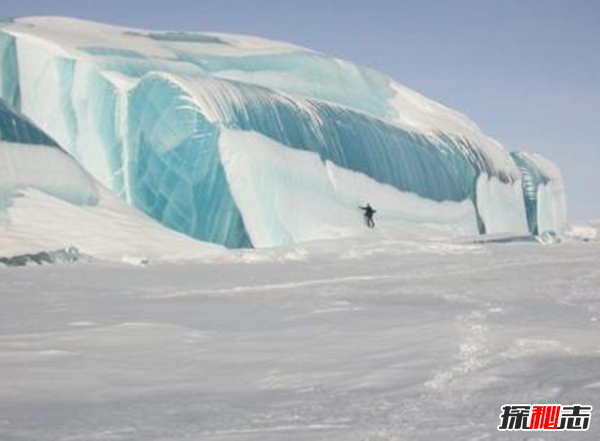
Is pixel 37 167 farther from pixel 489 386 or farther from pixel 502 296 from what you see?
pixel 489 386

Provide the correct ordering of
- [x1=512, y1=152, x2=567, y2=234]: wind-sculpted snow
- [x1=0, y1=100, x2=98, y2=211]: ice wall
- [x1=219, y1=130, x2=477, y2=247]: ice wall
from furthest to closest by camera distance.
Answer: [x1=512, y1=152, x2=567, y2=234]: wind-sculpted snow, [x1=219, y1=130, x2=477, y2=247]: ice wall, [x1=0, y1=100, x2=98, y2=211]: ice wall

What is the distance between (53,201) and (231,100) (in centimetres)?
656

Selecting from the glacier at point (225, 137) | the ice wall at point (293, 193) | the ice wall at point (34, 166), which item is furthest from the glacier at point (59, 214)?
the ice wall at point (293, 193)

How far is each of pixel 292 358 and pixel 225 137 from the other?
1727 centimetres

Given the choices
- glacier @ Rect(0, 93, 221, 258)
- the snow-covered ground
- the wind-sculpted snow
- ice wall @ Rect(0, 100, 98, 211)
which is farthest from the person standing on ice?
the wind-sculpted snow

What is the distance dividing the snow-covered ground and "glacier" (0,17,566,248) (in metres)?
11.3

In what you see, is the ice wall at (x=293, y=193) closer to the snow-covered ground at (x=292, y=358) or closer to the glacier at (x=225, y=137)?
the glacier at (x=225, y=137)

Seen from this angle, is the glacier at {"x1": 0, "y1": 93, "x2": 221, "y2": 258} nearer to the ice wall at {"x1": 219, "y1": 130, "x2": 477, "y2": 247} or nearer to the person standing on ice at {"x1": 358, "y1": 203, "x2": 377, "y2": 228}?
the ice wall at {"x1": 219, "y1": 130, "x2": 477, "y2": 247}

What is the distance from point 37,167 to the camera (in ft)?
63.8

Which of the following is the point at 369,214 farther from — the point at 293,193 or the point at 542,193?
the point at 542,193

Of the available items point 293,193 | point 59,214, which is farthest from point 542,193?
point 59,214

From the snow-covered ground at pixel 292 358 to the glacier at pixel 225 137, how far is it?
11.3m

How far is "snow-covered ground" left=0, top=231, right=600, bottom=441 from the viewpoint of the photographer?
13.1ft

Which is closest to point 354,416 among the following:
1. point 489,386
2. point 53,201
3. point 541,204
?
point 489,386
